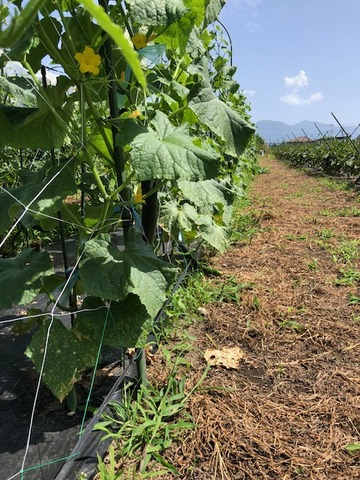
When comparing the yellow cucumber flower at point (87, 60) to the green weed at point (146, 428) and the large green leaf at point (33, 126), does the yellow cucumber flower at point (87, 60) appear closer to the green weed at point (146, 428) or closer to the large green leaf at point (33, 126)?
the large green leaf at point (33, 126)

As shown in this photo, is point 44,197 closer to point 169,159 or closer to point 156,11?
point 169,159

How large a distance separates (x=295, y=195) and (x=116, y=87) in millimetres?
6744

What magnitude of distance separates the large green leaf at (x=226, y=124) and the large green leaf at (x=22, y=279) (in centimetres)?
79

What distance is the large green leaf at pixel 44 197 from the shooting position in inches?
47.9

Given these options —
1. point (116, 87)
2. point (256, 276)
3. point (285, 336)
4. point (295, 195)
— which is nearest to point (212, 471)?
point (285, 336)

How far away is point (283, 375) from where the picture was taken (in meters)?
1.94

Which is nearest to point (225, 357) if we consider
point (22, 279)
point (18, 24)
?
point (22, 279)

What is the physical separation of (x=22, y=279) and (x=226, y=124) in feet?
3.09

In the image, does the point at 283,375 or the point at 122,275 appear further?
the point at 283,375

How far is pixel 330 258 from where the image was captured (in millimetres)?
3541

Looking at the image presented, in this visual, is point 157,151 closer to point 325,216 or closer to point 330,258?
point 330,258

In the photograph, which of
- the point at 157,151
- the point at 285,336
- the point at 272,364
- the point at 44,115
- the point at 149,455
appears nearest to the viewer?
the point at 157,151

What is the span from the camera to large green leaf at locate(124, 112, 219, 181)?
43.9 inches

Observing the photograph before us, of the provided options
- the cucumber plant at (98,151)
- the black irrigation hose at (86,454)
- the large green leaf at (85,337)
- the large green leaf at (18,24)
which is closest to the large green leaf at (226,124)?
the cucumber plant at (98,151)
